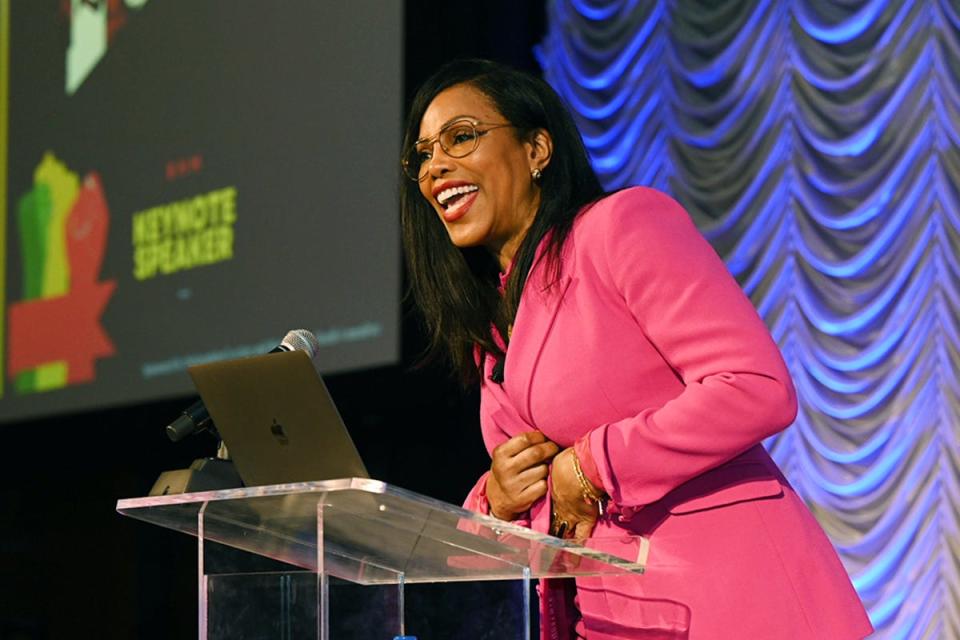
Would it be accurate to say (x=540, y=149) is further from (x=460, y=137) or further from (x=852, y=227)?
(x=852, y=227)

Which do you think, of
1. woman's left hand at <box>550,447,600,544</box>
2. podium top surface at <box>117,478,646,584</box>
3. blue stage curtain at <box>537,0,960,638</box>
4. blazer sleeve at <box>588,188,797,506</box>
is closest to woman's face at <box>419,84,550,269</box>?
blazer sleeve at <box>588,188,797,506</box>

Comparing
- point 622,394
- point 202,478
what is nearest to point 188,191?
point 202,478

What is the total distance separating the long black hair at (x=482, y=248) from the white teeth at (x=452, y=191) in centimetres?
11

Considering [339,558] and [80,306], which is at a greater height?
[339,558]

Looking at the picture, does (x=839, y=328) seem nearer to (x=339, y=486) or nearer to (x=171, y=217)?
(x=171, y=217)

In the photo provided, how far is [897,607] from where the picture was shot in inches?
164

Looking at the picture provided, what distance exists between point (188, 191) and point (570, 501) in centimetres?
381

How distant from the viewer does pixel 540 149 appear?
2129 millimetres

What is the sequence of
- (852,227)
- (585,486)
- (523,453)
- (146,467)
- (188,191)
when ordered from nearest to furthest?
1. (585,486)
2. (523,453)
3. (852,227)
4. (188,191)
5. (146,467)

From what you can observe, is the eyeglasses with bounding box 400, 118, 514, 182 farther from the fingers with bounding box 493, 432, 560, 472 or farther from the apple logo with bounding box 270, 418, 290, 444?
the apple logo with bounding box 270, 418, 290, 444

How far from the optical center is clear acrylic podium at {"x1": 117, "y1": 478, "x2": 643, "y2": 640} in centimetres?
155

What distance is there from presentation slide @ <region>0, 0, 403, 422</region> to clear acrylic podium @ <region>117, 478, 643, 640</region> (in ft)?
9.24

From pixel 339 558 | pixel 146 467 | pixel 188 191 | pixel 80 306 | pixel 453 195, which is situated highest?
pixel 453 195

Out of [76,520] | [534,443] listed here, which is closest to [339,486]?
[534,443]
